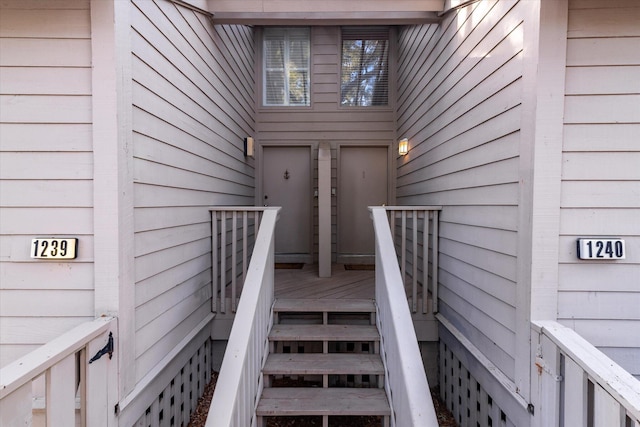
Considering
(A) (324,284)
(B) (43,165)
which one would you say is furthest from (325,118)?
(B) (43,165)

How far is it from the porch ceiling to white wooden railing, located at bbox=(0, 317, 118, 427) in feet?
8.69

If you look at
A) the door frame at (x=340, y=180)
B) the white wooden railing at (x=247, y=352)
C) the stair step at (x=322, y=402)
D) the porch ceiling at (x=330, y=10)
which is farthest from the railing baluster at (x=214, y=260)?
the door frame at (x=340, y=180)

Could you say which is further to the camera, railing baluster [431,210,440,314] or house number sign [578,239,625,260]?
railing baluster [431,210,440,314]

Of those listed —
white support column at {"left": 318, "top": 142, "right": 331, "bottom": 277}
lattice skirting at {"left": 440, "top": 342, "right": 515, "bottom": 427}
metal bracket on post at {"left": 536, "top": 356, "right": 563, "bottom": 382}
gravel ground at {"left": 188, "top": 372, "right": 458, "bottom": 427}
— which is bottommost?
gravel ground at {"left": 188, "top": 372, "right": 458, "bottom": 427}

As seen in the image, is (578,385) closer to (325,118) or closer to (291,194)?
(291,194)

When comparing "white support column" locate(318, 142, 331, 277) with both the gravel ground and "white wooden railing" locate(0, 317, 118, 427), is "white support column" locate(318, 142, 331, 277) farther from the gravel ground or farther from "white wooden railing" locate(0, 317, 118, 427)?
"white wooden railing" locate(0, 317, 118, 427)

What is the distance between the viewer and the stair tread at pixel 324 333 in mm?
2398

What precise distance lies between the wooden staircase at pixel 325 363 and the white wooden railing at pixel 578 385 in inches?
36.3

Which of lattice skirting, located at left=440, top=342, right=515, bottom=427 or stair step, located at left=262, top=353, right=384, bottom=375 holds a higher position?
stair step, located at left=262, top=353, right=384, bottom=375

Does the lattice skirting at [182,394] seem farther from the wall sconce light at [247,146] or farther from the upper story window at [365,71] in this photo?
the upper story window at [365,71]

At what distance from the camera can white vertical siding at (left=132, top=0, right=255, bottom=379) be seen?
67.6 inches

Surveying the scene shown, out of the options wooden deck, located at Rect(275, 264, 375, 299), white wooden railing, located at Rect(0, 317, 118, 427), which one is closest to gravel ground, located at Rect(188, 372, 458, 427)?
wooden deck, located at Rect(275, 264, 375, 299)

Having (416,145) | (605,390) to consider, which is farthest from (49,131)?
(416,145)

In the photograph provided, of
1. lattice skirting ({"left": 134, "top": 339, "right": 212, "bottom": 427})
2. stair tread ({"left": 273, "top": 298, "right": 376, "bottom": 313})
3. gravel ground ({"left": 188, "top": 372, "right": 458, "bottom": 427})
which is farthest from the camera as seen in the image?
stair tread ({"left": 273, "top": 298, "right": 376, "bottom": 313})
